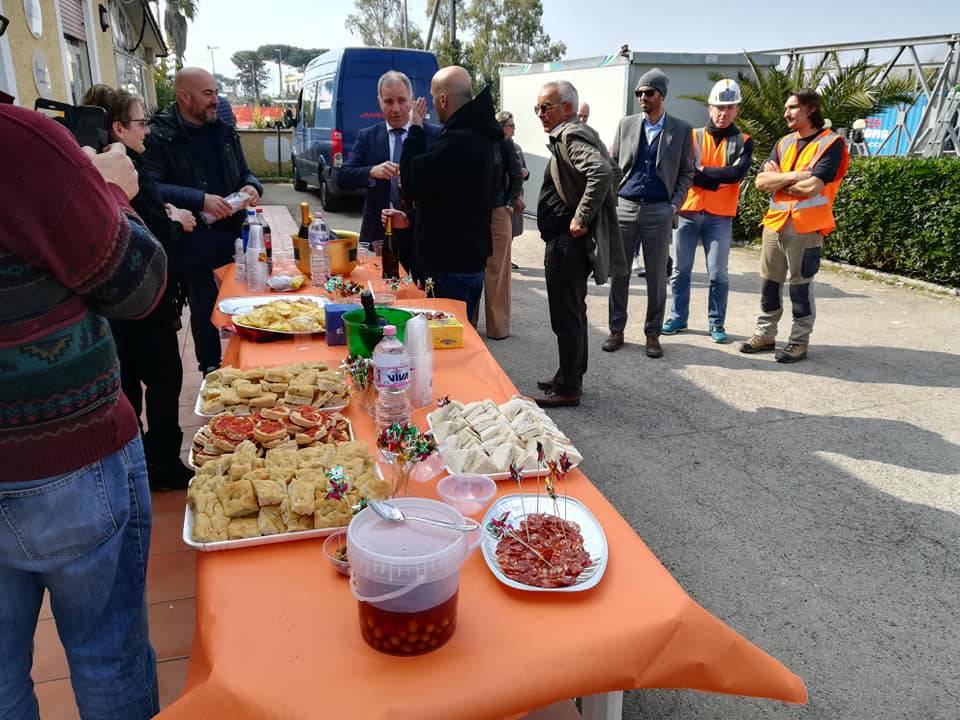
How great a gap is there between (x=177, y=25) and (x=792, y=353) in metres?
27.1

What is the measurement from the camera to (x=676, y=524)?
10.6 ft

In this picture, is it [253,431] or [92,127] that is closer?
[253,431]

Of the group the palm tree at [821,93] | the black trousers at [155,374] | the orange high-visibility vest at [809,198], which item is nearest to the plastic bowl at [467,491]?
the black trousers at [155,374]

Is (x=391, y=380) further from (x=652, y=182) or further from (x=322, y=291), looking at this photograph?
(x=652, y=182)

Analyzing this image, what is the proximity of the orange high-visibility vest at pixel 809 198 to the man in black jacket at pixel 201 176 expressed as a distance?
150 inches

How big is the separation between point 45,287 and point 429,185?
2692mm

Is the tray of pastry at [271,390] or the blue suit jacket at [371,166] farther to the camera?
the blue suit jacket at [371,166]

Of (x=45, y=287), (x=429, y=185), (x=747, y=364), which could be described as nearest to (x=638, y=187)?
(x=747, y=364)

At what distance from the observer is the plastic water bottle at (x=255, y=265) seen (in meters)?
3.70

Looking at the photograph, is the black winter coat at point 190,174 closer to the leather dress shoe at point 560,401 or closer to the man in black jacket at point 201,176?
the man in black jacket at point 201,176

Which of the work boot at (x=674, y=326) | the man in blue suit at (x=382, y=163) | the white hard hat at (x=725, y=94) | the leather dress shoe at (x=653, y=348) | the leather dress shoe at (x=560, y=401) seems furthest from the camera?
the work boot at (x=674, y=326)

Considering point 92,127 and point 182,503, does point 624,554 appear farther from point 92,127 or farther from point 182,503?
point 182,503

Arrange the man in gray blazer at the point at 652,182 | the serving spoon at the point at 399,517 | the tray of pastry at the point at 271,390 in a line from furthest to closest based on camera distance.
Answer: the man in gray blazer at the point at 652,182 → the tray of pastry at the point at 271,390 → the serving spoon at the point at 399,517

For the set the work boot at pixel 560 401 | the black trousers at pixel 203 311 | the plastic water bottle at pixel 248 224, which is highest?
the plastic water bottle at pixel 248 224
